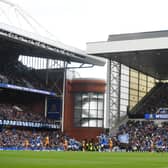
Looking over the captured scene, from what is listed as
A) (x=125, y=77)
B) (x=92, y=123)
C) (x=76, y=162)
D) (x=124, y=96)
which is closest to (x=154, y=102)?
(x=124, y=96)

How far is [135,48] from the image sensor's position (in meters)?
63.8

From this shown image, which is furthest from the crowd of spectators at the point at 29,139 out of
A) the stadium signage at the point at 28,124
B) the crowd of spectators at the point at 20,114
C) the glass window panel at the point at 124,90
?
the glass window panel at the point at 124,90

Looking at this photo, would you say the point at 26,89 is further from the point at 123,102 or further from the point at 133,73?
the point at 133,73

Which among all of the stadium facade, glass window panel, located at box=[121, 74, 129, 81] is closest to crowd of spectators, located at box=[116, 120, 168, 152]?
the stadium facade

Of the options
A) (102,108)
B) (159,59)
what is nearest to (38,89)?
(102,108)

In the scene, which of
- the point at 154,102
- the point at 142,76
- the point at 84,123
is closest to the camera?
the point at 84,123

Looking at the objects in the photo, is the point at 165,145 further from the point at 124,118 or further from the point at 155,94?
the point at 155,94

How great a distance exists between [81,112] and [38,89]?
727cm

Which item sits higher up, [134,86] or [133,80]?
[133,80]

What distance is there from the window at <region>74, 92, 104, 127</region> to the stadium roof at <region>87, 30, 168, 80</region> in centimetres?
696

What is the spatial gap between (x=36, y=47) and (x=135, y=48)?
12.9 m

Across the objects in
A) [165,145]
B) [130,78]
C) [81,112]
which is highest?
[130,78]

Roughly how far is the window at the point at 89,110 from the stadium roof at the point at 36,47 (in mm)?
5255

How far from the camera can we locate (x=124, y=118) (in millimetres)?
73312
